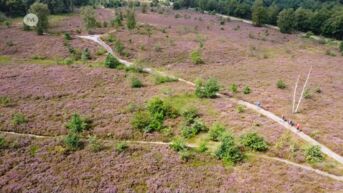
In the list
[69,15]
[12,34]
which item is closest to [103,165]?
[12,34]

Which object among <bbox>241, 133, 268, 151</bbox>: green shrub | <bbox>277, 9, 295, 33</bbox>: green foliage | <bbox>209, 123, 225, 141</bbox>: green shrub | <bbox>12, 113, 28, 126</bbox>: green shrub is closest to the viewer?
<bbox>241, 133, 268, 151</bbox>: green shrub

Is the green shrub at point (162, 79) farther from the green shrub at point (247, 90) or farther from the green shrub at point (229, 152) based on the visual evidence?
the green shrub at point (229, 152)

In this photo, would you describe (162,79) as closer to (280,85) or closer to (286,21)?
(280,85)

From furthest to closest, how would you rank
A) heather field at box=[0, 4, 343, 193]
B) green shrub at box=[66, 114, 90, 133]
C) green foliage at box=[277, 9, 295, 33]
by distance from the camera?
green foliage at box=[277, 9, 295, 33]
green shrub at box=[66, 114, 90, 133]
heather field at box=[0, 4, 343, 193]

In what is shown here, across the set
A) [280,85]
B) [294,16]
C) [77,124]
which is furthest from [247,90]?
[294,16]

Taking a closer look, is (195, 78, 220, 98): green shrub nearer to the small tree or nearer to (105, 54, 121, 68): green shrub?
(105, 54, 121, 68): green shrub

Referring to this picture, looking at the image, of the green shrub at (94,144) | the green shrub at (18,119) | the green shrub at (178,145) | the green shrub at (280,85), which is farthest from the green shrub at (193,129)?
the green shrub at (280,85)

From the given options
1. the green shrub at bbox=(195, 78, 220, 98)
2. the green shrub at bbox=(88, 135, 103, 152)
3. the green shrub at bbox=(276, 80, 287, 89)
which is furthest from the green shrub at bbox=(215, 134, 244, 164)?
the green shrub at bbox=(276, 80, 287, 89)

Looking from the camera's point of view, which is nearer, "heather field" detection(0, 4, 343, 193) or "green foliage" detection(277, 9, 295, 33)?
"heather field" detection(0, 4, 343, 193)
